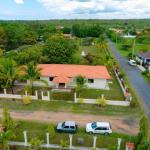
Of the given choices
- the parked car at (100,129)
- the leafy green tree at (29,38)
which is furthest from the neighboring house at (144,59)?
the leafy green tree at (29,38)

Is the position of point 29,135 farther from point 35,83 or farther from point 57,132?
point 35,83

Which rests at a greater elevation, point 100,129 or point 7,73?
point 7,73

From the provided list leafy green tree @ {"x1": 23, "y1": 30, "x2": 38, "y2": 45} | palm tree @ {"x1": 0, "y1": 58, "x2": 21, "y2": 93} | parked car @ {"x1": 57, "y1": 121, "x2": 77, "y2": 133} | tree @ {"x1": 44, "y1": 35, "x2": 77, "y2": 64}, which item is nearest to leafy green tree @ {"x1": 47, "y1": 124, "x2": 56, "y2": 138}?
parked car @ {"x1": 57, "y1": 121, "x2": 77, "y2": 133}

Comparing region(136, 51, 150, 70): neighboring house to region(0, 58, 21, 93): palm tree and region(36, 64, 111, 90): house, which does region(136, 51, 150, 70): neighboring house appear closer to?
region(36, 64, 111, 90): house

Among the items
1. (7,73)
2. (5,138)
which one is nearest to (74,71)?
(7,73)

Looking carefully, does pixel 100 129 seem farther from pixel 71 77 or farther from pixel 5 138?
pixel 71 77

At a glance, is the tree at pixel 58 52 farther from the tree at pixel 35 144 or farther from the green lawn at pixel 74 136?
the tree at pixel 35 144
